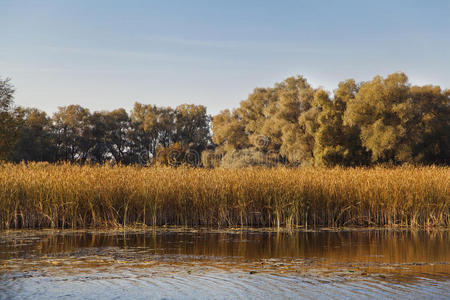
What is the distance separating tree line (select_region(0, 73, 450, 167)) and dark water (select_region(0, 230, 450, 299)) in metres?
17.4

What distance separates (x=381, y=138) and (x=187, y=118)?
32.4 m

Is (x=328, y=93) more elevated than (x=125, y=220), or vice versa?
(x=328, y=93)

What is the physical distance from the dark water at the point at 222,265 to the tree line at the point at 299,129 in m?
17.4

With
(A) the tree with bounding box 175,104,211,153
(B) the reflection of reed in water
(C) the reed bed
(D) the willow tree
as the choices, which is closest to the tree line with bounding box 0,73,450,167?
(D) the willow tree

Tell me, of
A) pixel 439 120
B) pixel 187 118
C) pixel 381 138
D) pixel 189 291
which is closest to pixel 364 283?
pixel 189 291

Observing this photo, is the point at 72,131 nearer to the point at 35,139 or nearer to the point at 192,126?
the point at 35,139

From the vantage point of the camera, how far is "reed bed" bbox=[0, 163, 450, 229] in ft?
42.7

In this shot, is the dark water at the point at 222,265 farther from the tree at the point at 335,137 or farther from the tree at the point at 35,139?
the tree at the point at 35,139

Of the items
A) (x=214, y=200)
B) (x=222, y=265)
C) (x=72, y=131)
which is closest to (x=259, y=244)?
(x=222, y=265)

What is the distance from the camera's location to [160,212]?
43.8 ft

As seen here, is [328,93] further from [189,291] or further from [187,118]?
[189,291]

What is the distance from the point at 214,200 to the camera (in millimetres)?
13406

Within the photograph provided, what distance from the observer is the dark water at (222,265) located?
20.1 ft

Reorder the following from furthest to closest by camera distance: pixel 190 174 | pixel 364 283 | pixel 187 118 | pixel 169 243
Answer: pixel 187 118
pixel 190 174
pixel 169 243
pixel 364 283
